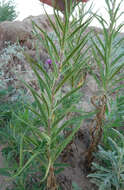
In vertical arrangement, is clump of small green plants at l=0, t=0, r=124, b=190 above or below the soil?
above

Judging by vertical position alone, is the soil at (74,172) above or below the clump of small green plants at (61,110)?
below

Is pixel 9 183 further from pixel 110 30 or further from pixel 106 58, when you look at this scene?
pixel 110 30

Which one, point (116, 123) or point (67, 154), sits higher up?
point (116, 123)

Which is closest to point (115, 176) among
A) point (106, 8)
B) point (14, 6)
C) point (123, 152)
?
point (123, 152)

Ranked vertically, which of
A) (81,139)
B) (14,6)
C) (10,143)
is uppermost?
(14,6)

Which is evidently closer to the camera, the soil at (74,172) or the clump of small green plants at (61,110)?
the clump of small green plants at (61,110)

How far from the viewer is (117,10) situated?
884 millimetres

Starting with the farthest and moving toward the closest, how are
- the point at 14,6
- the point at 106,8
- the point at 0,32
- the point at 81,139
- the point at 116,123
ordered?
the point at 14,6, the point at 0,32, the point at 81,139, the point at 116,123, the point at 106,8

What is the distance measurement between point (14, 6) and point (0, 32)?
2.13 m

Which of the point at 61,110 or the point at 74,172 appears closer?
the point at 61,110

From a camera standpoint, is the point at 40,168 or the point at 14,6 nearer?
the point at 40,168

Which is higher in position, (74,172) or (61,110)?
(61,110)

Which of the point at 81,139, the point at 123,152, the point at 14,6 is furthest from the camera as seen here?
the point at 14,6

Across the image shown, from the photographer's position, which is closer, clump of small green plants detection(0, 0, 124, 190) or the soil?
clump of small green plants detection(0, 0, 124, 190)
